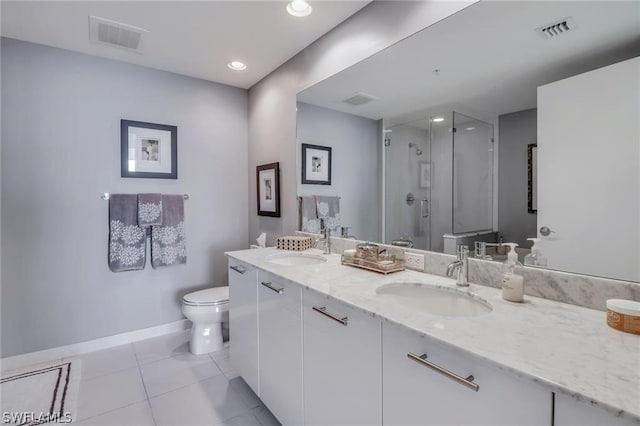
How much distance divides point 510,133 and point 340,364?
117 cm

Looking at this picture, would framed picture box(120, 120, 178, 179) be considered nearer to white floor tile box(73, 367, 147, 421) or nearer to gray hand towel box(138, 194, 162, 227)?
gray hand towel box(138, 194, 162, 227)

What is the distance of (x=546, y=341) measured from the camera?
0.80 meters

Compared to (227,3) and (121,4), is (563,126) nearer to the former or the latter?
(227,3)

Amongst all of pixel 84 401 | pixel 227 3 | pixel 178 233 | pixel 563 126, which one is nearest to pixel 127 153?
pixel 178 233

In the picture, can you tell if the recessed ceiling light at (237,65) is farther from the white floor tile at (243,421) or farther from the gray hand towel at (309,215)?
the white floor tile at (243,421)

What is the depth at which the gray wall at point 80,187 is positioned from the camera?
225cm

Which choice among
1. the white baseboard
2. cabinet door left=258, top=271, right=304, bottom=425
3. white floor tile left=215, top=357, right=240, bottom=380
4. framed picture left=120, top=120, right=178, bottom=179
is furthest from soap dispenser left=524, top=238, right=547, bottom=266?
the white baseboard

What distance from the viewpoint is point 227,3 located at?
185 cm

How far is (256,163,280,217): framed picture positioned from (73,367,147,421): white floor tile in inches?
63.4

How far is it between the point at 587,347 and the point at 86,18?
2.99 m

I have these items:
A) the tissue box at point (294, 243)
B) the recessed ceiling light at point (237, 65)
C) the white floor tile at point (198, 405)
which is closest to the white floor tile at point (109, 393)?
the white floor tile at point (198, 405)

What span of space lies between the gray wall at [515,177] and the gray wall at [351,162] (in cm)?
77

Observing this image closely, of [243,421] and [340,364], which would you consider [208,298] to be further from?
[340,364]

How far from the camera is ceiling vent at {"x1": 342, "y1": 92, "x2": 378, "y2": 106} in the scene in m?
1.96
